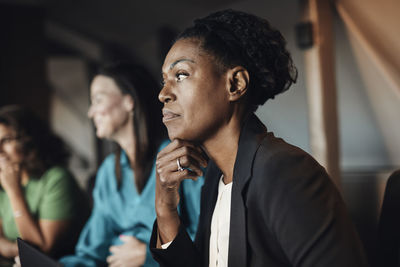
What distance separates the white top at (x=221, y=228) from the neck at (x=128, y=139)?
2.10 ft

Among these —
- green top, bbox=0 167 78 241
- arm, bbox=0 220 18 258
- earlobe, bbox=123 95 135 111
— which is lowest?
arm, bbox=0 220 18 258

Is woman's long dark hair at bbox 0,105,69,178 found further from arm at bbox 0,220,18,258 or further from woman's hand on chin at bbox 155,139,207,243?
woman's hand on chin at bbox 155,139,207,243

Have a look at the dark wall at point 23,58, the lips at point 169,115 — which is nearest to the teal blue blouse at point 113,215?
the lips at point 169,115

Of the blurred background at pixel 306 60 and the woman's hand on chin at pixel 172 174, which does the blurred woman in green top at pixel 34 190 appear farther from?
the blurred background at pixel 306 60

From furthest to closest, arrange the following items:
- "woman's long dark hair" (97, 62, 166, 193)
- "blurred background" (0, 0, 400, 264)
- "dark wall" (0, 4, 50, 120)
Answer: "dark wall" (0, 4, 50, 120), "blurred background" (0, 0, 400, 264), "woman's long dark hair" (97, 62, 166, 193)

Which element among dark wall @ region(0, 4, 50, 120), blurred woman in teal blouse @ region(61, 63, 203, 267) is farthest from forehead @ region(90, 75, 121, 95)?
dark wall @ region(0, 4, 50, 120)

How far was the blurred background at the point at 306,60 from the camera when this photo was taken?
2.06 meters

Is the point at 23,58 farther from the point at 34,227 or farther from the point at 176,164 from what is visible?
the point at 176,164

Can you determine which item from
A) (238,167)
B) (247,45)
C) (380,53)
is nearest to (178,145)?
(238,167)

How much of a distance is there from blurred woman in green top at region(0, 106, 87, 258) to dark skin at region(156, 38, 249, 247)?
2.82 ft

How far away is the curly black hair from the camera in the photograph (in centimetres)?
92

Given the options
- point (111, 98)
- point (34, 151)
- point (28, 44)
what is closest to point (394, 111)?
point (111, 98)

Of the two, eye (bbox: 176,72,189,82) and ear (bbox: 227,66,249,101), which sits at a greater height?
eye (bbox: 176,72,189,82)

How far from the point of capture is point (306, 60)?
2.34 m
